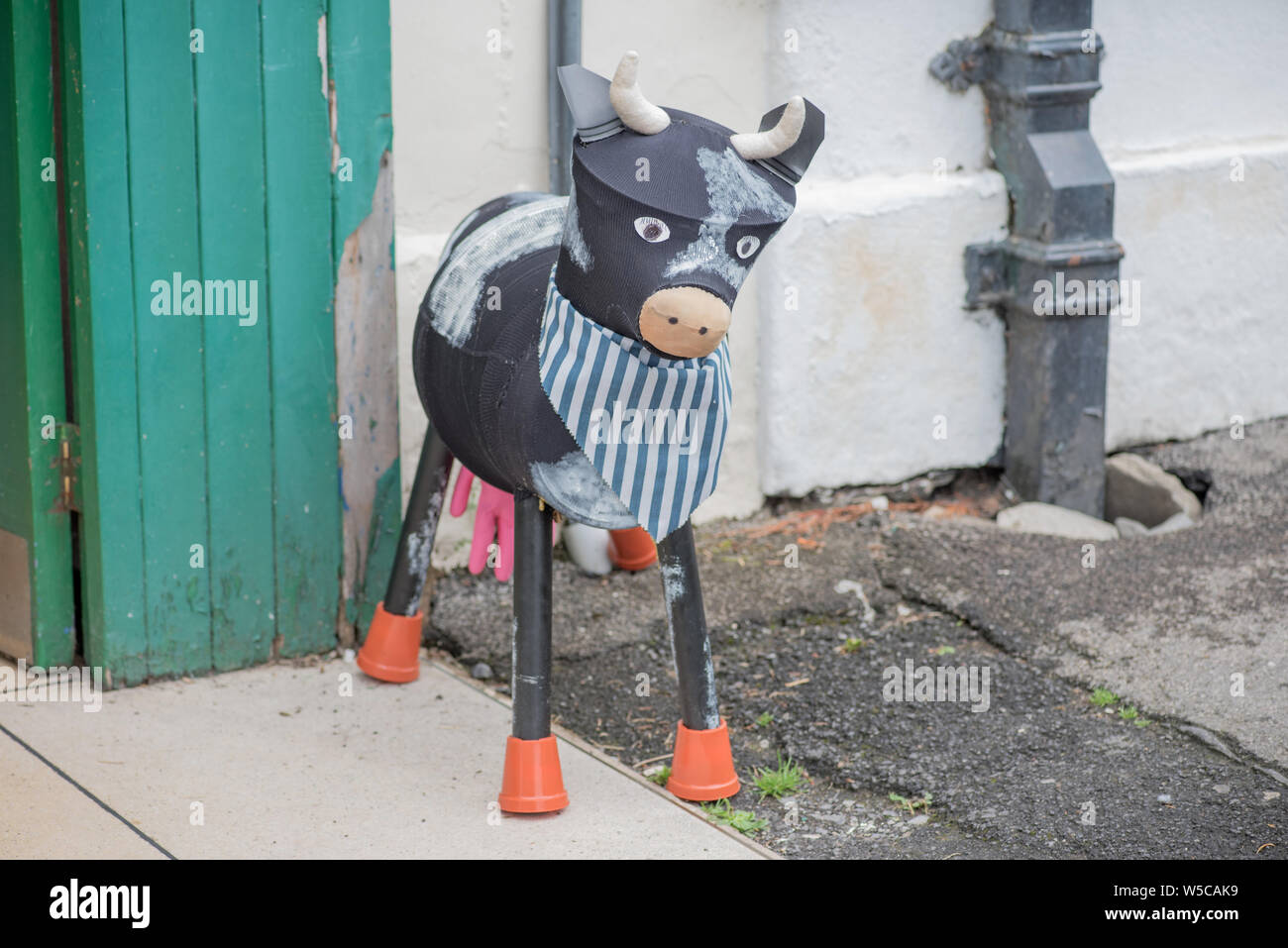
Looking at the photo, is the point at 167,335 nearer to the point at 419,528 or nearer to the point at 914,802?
the point at 419,528

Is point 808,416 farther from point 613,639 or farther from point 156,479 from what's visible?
point 156,479

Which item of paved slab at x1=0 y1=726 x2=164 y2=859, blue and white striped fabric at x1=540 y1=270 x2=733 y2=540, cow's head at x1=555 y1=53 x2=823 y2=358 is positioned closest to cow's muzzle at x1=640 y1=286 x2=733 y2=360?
cow's head at x1=555 y1=53 x2=823 y2=358

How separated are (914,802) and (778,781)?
1.01 ft

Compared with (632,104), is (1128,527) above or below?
below

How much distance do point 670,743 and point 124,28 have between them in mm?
2078

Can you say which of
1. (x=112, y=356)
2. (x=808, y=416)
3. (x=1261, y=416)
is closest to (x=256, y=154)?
(x=112, y=356)

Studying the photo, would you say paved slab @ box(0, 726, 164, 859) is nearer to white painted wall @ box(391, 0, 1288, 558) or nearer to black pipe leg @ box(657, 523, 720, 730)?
black pipe leg @ box(657, 523, 720, 730)

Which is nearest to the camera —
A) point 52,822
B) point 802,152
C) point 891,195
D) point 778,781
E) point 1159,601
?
point 802,152

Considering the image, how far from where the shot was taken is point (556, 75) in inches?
Result: 171

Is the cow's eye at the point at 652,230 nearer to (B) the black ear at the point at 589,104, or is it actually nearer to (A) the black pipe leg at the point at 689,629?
(B) the black ear at the point at 589,104

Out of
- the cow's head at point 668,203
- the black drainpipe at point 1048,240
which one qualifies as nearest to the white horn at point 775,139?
the cow's head at point 668,203

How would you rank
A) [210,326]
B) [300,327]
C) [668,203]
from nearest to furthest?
[668,203] → [210,326] → [300,327]

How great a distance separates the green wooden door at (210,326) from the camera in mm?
3723

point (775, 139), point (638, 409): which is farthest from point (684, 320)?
point (775, 139)
